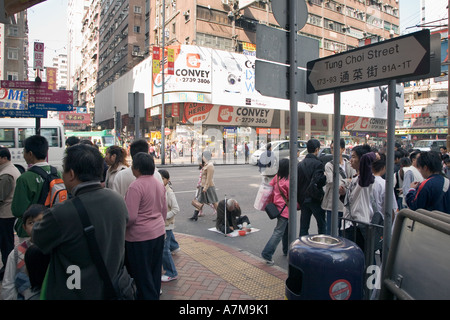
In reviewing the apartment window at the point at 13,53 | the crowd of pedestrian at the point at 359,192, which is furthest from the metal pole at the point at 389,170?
the apartment window at the point at 13,53

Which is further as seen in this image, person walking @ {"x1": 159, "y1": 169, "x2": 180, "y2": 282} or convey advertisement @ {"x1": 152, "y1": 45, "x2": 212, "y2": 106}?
convey advertisement @ {"x1": 152, "y1": 45, "x2": 212, "y2": 106}

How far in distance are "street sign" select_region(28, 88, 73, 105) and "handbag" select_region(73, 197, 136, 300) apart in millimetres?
5878

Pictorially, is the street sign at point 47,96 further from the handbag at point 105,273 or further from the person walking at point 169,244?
the handbag at point 105,273

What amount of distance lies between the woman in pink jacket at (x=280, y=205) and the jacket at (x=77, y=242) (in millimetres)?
3095

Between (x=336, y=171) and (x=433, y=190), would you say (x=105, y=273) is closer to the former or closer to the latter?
(x=336, y=171)

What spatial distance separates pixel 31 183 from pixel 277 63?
2918 millimetres

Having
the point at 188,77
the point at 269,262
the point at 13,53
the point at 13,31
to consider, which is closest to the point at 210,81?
the point at 188,77

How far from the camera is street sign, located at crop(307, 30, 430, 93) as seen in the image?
2359 millimetres

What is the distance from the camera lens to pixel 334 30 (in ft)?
147

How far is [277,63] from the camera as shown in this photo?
11.2 feet

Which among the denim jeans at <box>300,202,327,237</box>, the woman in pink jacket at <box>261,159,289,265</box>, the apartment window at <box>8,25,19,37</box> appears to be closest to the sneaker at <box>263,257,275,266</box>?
the woman in pink jacket at <box>261,159,289,265</box>

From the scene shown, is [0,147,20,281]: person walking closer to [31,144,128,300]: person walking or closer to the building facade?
[31,144,128,300]: person walking

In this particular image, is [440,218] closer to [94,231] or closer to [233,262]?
[94,231]
